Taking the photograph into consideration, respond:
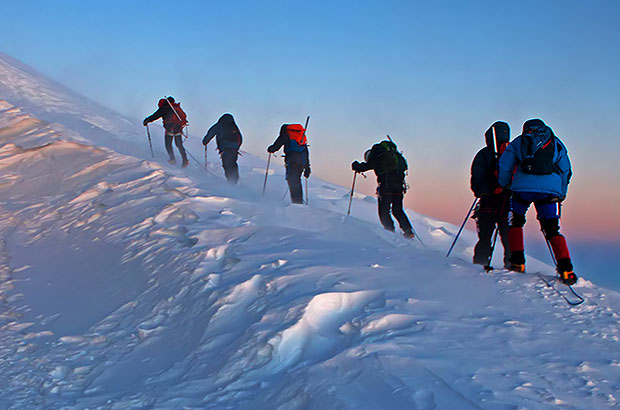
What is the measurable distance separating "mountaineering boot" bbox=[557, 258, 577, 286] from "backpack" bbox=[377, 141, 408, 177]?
3405 mm

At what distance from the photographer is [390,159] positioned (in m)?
8.16

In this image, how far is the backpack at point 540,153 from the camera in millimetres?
5188

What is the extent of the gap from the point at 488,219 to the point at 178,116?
9.25m

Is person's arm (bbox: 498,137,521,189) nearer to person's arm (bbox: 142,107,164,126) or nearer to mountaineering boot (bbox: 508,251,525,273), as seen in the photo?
mountaineering boot (bbox: 508,251,525,273)

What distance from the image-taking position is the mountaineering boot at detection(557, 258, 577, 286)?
16.5 ft

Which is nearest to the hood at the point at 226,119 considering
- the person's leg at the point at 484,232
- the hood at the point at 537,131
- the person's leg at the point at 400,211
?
the person's leg at the point at 400,211

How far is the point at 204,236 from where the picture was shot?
6.42 metres

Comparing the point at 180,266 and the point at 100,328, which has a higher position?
the point at 180,266

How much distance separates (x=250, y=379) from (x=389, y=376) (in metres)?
0.93

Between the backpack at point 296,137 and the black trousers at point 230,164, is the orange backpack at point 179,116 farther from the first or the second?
the backpack at point 296,137

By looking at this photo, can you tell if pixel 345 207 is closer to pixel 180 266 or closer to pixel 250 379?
pixel 180 266

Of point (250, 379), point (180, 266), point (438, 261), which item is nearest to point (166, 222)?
point (180, 266)

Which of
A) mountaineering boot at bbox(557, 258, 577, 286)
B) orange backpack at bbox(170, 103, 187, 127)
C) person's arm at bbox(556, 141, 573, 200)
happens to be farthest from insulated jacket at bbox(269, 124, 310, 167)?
mountaineering boot at bbox(557, 258, 577, 286)

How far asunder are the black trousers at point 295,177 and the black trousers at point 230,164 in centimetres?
247
